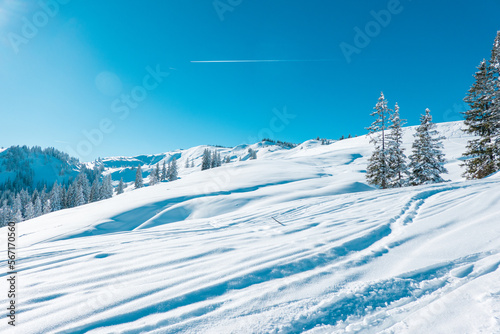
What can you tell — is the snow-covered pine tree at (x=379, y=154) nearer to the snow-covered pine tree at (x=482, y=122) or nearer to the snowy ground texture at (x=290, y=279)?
the snow-covered pine tree at (x=482, y=122)

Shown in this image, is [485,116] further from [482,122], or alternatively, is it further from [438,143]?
[438,143]

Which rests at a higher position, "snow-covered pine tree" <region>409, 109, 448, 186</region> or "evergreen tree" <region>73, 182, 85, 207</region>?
"snow-covered pine tree" <region>409, 109, 448, 186</region>

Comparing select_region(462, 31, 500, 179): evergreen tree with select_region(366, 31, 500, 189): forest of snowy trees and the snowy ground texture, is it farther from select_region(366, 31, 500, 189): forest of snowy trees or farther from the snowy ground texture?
the snowy ground texture

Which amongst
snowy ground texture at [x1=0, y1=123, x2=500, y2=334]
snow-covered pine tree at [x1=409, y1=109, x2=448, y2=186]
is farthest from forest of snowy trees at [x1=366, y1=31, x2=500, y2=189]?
snowy ground texture at [x1=0, y1=123, x2=500, y2=334]

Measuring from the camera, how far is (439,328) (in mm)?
2119

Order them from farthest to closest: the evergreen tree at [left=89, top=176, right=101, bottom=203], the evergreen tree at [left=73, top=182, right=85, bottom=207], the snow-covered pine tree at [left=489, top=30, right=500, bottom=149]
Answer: the evergreen tree at [left=89, top=176, right=101, bottom=203] → the evergreen tree at [left=73, top=182, right=85, bottom=207] → the snow-covered pine tree at [left=489, top=30, right=500, bottom=149]

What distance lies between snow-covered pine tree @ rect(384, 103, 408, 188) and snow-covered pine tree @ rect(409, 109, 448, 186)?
723 millimetres

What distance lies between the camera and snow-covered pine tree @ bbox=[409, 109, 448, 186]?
17.3 m

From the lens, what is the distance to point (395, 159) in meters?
18.9

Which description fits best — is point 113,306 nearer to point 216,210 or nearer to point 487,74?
point 216,210

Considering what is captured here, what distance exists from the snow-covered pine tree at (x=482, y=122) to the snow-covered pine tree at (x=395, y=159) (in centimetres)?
427

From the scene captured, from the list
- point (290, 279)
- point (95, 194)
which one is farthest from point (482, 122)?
point (95, 194)

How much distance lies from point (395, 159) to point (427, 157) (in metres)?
2.20

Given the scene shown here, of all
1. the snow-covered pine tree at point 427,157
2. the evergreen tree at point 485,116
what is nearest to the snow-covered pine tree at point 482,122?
the evergreen tree at point 485,116
